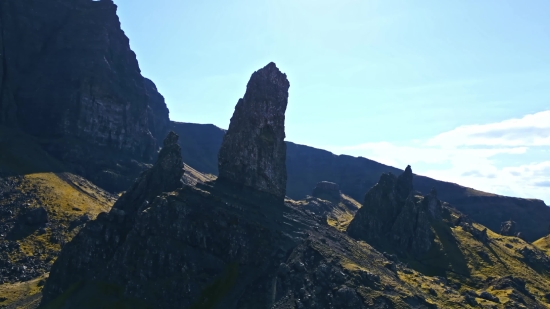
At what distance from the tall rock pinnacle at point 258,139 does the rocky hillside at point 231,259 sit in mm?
509

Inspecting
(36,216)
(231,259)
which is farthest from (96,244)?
(36,216)

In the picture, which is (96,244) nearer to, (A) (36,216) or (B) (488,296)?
(A) (36,216)

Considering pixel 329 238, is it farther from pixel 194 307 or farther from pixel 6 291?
pixel 6 291

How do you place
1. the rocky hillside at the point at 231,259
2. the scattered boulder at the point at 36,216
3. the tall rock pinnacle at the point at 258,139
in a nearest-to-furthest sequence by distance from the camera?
the rocky hillside at the point at 231,259 < the tall rock pinnacle at the point at 258,139 < the scattered boulder at the point at 36,216

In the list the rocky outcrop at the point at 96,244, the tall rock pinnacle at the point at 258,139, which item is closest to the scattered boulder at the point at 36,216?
the rocky outcrop at the point at 96,244

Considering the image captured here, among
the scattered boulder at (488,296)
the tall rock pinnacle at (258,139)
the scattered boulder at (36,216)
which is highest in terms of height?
the tall rock pinnacle at (258,139)

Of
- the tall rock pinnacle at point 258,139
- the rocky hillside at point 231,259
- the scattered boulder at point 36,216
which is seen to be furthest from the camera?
the scattered boulder at point 36,216

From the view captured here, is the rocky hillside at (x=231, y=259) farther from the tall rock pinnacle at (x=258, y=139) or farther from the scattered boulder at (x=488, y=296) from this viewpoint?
the tall rock pinnacle at (x=258, y=139)

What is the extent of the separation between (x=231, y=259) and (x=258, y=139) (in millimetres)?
47407

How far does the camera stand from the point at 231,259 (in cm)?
12088

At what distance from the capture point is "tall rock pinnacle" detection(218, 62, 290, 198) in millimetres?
152750

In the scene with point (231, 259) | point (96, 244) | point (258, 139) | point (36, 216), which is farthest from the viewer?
point (36, 216)

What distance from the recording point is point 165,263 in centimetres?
11694

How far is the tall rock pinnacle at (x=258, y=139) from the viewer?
152750mm
